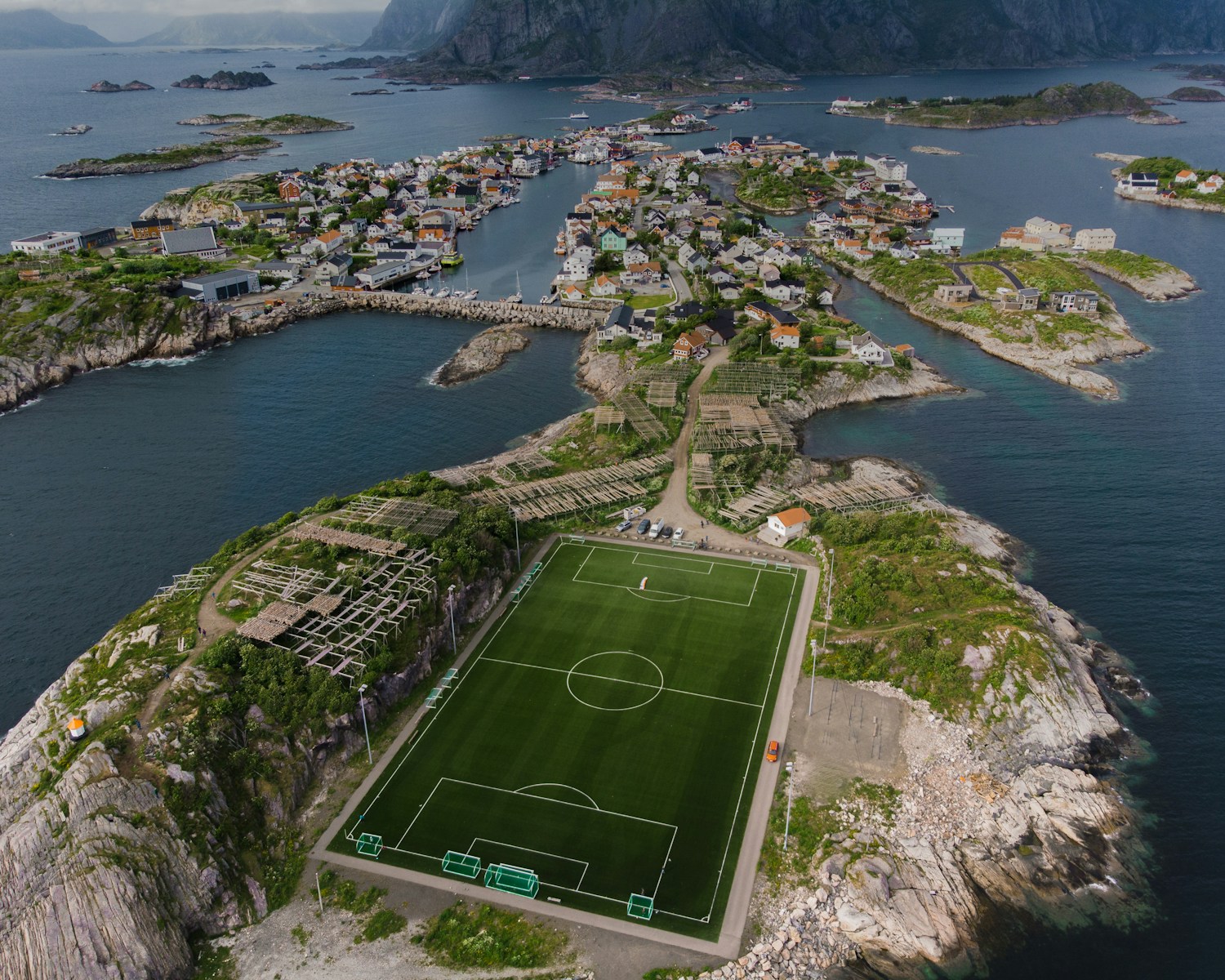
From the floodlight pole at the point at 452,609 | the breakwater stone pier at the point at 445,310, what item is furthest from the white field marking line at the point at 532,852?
the breakwater stone pier at the point at 445,310

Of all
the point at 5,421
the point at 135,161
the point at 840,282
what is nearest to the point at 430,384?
the point at 5,421

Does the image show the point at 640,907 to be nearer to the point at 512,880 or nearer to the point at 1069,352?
the point at 512,880

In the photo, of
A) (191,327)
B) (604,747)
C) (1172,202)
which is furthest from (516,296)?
(1172,202)

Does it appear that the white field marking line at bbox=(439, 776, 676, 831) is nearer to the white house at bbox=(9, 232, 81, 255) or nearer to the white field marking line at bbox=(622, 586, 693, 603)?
the white field marking line at bbox=(622, 586, 693, 603)

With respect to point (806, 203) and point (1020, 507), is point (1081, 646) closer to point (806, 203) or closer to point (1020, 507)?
point (1020, 507)

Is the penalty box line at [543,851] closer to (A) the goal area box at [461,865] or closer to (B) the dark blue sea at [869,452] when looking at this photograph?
(A) the goal area box at [461,865]
